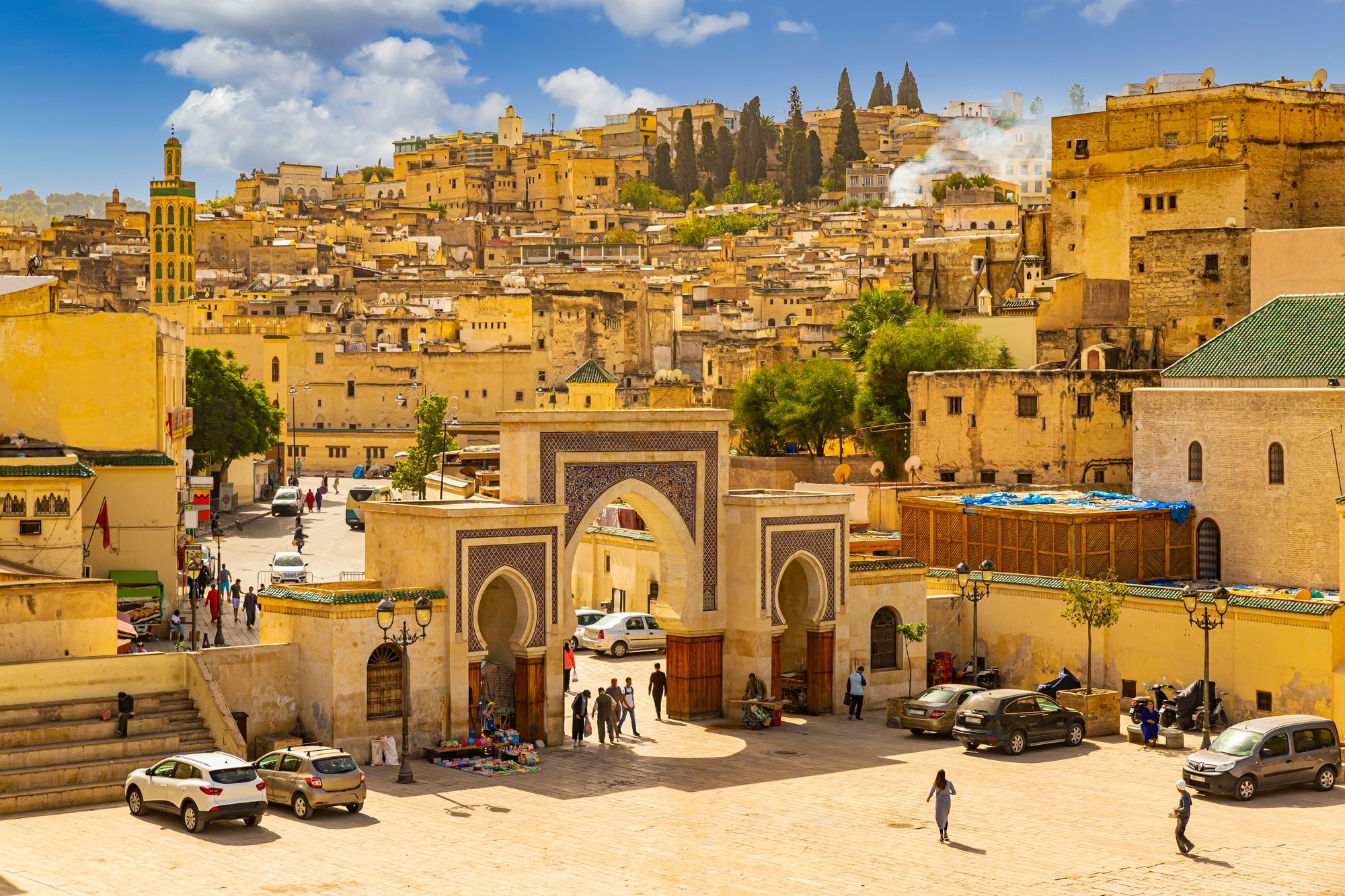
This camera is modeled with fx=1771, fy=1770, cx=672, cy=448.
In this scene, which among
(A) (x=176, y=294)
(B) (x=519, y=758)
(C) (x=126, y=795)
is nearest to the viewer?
(C) (x=126, y=795)

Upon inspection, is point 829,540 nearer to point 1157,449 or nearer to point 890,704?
point 890,704

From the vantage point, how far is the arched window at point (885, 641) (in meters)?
27.0

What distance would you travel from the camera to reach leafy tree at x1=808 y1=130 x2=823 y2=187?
460 ft

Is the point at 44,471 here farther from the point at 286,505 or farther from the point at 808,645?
the point at 286,505

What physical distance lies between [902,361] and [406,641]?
83.7 feet

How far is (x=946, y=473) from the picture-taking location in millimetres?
37812

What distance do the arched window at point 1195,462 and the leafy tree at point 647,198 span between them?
4155 inches

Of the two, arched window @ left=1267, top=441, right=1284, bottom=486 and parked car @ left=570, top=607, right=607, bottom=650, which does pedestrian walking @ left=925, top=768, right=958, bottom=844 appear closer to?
parked car @ left=570, top=607, right=607, bottom=650

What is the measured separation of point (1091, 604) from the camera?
25.8 m

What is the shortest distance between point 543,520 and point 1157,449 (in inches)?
511

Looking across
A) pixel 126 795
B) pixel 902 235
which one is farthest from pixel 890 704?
pixel 902 235

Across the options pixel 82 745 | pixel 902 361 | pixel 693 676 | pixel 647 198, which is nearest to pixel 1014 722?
pixel 693 676

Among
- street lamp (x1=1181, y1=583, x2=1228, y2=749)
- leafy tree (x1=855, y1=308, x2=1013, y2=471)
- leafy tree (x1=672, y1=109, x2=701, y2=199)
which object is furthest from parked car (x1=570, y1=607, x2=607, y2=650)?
leafy tree (x1=672, y1=109, x2=701, y2=199)

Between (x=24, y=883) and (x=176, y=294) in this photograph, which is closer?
(x=24, y=883)
